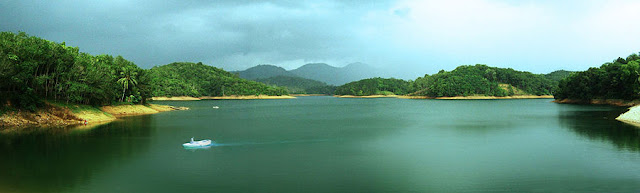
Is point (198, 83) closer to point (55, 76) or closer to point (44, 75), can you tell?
point (55, 76)

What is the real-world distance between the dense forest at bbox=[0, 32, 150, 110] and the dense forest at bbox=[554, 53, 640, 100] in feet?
261

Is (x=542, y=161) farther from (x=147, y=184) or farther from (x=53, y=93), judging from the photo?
(x=53, y=93)

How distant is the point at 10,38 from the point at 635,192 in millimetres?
42536

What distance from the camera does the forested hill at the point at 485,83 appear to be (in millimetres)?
160250

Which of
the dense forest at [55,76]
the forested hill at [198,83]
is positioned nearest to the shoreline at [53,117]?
the dense forest at [55,76]

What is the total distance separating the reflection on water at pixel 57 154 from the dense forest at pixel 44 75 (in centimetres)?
423

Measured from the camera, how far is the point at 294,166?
662 inches

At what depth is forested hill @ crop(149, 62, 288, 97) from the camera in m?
145

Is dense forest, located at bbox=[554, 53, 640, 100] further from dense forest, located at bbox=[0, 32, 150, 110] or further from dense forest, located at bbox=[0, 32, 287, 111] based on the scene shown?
dense forest, located at bbox=[0, 32, 150, 110]

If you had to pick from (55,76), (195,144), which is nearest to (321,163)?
(195,144)

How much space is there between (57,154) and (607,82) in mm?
91663

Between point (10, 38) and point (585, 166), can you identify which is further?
point (10, 38)

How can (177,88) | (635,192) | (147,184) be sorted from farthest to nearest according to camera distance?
(177,88)
(147,184)
(635,192)

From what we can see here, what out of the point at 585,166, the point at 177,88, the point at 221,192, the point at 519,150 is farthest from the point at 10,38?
A: the point at 177,88
